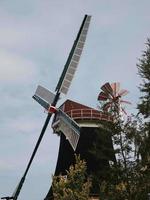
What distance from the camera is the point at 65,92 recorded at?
51.7 meters

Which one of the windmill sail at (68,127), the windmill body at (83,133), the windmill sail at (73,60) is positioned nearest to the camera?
the windmill sail at (68,127)

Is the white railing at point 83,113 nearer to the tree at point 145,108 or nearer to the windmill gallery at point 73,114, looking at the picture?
the windmill gallery at point 73,114

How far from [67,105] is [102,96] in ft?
13.8

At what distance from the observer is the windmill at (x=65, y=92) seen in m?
47.7

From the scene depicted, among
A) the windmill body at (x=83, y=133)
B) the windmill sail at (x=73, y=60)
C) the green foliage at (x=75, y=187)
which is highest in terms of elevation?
the windmill sail at (x=73, y=60)

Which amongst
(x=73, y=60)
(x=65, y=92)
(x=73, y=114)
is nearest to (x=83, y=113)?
(x=73, y=114)

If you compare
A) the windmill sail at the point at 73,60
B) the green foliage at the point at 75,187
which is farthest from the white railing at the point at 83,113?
the green foliage at the point at 75,187

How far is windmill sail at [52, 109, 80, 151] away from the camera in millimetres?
47344

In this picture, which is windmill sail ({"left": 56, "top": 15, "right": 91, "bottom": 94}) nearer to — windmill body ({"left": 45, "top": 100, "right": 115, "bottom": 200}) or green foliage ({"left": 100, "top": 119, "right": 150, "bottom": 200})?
windmill body ({"left": 45, "top": 100, "right": 115, "bottom": 200})

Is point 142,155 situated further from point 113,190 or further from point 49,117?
point 49,117

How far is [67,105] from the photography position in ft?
174

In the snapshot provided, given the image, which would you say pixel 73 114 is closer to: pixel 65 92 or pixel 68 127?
pixel 65 92

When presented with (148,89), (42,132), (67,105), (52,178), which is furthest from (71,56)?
(148,89)

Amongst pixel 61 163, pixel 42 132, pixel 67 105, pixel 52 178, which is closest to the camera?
pixel 52 178
